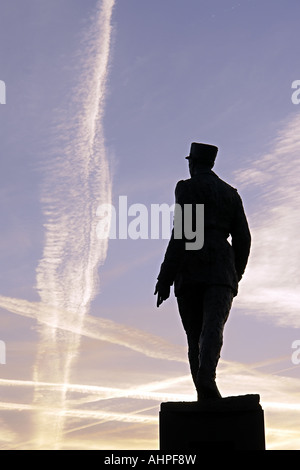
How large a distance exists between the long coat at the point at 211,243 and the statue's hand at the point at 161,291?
7 cm

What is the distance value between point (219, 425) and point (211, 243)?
2143 millimetres

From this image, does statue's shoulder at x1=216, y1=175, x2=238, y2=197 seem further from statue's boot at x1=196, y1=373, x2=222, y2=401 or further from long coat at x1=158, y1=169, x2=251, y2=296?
statue's boot at x1=196, y1=373, x2=222, y2=401

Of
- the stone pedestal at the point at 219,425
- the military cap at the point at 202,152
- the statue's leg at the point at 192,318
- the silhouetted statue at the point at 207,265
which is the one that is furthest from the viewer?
the military cap at the point at 202,152

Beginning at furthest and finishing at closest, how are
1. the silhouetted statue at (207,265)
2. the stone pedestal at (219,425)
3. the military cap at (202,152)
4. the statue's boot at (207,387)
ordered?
1. the military cap at (202,152)
2. the silhouetted statue at (207,265)
3. the statue's boot at (207,387)
4. the stone pedestal at (219,425)

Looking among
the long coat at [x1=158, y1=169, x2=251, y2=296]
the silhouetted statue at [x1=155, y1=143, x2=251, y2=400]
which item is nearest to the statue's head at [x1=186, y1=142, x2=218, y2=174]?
the silhouetted statue at [x1=155, y1=143, x2=251, y2=400]

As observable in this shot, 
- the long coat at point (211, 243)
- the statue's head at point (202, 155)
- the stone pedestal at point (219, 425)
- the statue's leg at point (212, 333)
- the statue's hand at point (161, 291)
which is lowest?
the stone pedestal at point (219, 425)

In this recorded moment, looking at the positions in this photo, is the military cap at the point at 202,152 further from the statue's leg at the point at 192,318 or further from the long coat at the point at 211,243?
→ the statue's leg at the point at 192,318

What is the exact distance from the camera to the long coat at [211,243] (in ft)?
26.2

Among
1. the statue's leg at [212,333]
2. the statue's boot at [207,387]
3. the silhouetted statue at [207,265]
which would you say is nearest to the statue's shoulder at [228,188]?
the silhouetted statue at [207,265]

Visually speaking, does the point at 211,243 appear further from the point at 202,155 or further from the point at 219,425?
the point at 219,425

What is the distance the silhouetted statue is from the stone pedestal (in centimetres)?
28

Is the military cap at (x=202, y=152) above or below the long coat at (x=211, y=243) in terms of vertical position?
above

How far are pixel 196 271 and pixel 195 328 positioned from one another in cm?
80
